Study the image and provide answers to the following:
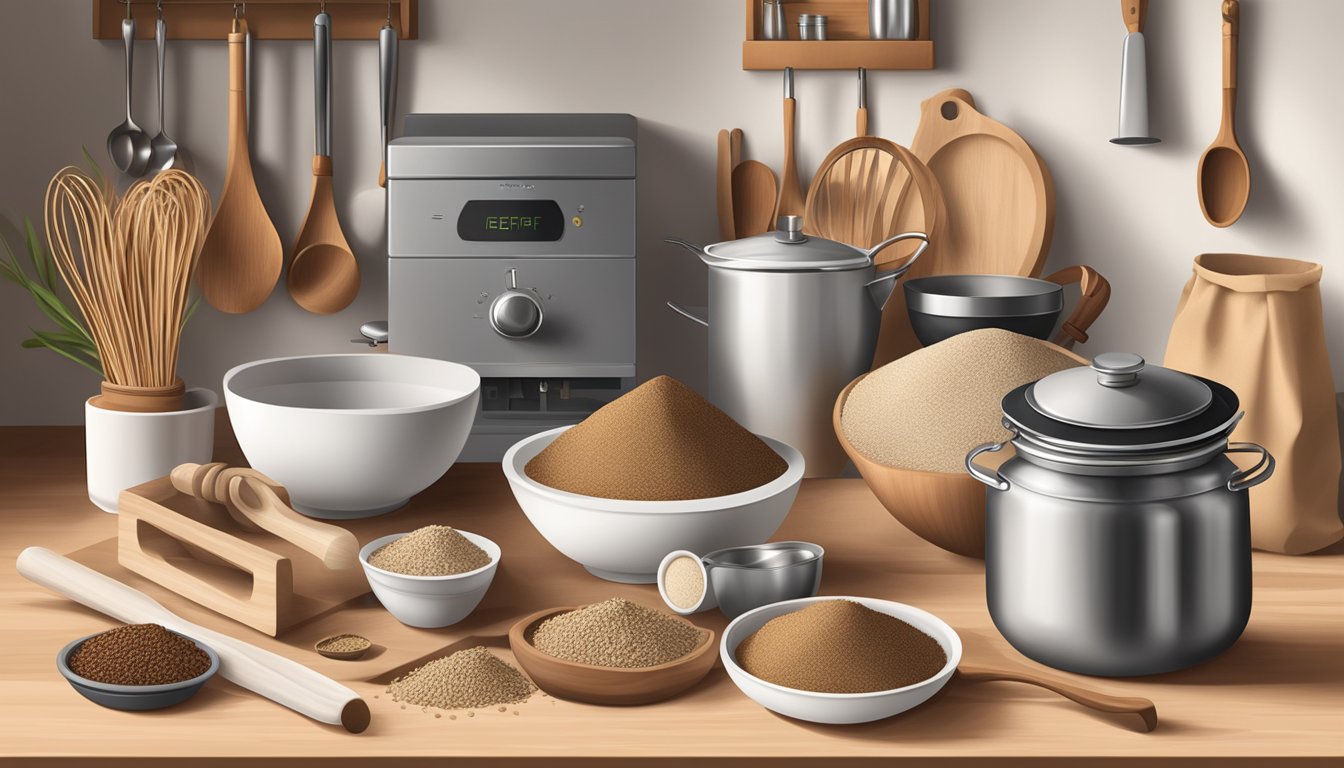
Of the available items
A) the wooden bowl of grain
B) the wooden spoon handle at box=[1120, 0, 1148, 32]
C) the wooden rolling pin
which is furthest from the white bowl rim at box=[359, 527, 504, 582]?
the wooden spoon handle at box=[1120, 0, 1148, 32]

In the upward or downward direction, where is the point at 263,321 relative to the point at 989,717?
upward

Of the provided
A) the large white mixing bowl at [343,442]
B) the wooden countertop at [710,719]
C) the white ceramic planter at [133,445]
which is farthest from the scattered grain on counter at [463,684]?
the white ceramic planter at [133,445]

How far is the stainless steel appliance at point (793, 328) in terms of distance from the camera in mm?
1356

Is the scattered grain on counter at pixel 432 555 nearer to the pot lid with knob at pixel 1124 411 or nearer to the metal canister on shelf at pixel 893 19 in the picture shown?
the pot lid with knob at pixel 1124 411

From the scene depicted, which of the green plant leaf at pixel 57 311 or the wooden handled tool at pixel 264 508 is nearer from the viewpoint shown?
the wooden handled tool at pixel 264 508

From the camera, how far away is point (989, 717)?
85 centimetres

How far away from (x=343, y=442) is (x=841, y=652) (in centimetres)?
51

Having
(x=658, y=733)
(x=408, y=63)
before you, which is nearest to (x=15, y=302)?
(x=408, y=63)

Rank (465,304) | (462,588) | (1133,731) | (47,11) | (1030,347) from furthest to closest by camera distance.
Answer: (47,11) < (465,304) < (1030,347) < (462,588) < (1133,731)

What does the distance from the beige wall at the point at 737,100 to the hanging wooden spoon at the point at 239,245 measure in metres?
0.03

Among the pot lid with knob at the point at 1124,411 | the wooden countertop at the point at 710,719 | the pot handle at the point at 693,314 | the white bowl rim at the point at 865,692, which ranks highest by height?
the pot handle at the point at 693,314

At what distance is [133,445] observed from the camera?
1.25 m

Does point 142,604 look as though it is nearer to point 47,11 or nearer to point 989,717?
point 989,717

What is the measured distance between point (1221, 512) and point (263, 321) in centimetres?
121
